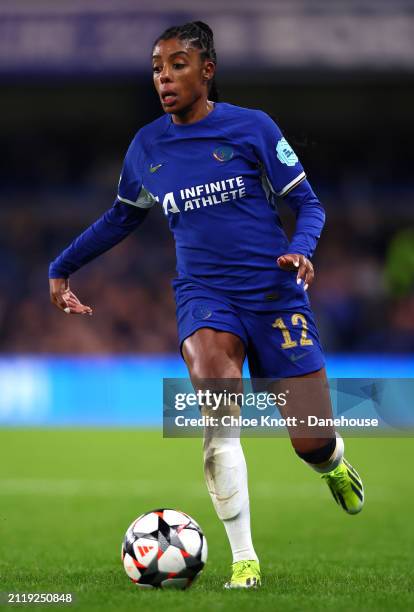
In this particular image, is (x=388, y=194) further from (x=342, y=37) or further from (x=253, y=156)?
(x=253, y=156)

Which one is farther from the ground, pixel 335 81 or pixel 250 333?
pixel 335 81

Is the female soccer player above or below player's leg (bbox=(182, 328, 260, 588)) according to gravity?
above

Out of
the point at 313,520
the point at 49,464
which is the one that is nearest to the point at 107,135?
the point at 49,464

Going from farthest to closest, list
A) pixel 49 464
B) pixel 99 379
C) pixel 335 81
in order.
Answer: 1. pixel 335 81
2. pixel 99 379
3. pixel 49 464

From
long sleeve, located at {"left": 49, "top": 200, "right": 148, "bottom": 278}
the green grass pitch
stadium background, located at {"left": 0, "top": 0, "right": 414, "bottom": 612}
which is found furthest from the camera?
stadium background, located at {"left": 0, "top": 0, "right": 414, "bottom": 612}

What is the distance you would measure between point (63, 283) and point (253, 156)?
46.5 inches

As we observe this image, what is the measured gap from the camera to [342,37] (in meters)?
19.7

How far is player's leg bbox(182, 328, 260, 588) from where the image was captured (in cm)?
471

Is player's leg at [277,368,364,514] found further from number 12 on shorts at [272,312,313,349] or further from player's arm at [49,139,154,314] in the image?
player's arm at [49,139,154,314]

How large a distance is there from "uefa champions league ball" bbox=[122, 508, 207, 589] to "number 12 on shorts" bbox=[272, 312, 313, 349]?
36.2 inches

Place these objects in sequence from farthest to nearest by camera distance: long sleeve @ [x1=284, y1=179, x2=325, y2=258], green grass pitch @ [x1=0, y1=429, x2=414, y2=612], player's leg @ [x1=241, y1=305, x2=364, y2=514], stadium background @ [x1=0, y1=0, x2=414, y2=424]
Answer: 1. stadium background @ [x1=0, y1=0, x2=414, y2=424]
2. player's leg @ [x1=241, y1=305, x2=364, y2=514]
3. long sleeve @ [x1=284, y1=179, x2=325, y2=258]
4. green grass pitch @ [x1=0, y1=429, x2=414, y2=612]

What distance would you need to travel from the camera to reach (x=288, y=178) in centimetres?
496

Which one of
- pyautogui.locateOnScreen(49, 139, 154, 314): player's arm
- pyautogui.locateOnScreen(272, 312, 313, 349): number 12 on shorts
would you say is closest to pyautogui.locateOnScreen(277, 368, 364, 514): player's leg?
pyautogui.locateOnScreen(272, 312, 313, 349): number 12 on shorts

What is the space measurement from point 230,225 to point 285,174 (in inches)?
13.0
